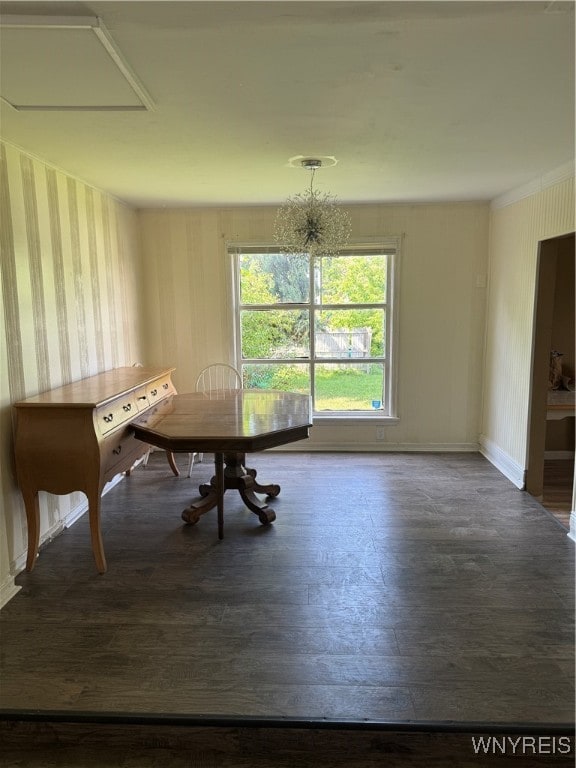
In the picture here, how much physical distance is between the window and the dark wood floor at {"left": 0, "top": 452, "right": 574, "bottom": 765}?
1.52m

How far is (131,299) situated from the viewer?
4512 millimetres

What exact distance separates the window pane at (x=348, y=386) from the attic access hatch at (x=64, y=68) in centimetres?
316

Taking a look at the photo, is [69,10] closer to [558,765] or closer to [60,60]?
[60,60]

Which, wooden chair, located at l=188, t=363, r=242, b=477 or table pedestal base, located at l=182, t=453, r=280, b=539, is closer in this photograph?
table pedestal base, located at l=182, t=453, r=280, b=539

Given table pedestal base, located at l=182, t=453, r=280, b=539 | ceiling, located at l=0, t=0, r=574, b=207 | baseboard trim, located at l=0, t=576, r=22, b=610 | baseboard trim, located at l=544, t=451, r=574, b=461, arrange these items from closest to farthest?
ceiling, located at l=0, t=0, r=574, b=207 → baseboard trim, located at l=0, t=576, r=22, b=610 → table pedestal base, located at l=182, t=453, r=280, b=539 → baseboard trim, located at l=544, t=451, r=574, b=461

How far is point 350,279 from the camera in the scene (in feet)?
15.5

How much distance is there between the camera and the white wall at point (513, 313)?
346 cm

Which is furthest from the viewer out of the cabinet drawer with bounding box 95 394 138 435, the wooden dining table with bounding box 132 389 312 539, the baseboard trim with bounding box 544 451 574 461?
the baseboard trim with bounding box 544 451 574 461

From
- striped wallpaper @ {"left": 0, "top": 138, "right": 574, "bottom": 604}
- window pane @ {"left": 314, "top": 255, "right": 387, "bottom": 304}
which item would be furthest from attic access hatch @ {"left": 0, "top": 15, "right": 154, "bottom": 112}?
window pane @ {"left": 314, "top": 255, "right": 387, "bottom": 304}

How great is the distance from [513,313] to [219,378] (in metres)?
2.73

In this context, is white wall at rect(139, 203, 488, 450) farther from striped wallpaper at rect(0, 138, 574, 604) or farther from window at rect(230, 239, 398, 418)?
window at rect(230, 239, 398, 418)

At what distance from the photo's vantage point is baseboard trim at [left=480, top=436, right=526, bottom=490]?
12.7ft

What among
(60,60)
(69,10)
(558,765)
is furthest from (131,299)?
(558,765)

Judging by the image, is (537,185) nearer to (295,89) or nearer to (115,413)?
(295,89)
